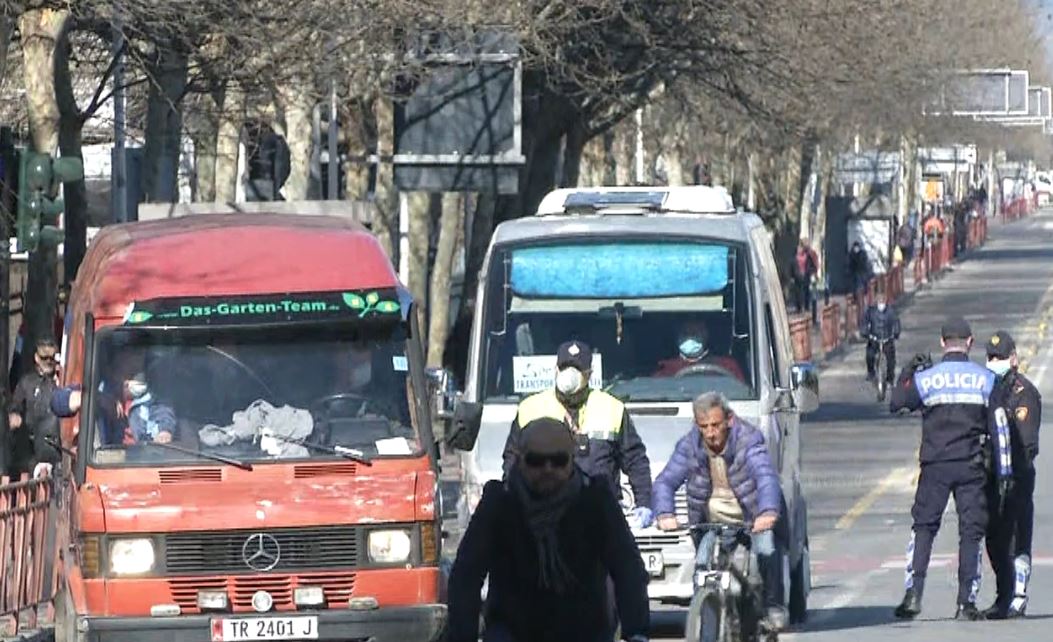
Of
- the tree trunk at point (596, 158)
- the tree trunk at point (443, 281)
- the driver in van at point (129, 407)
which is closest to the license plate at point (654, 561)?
the driver in van at point (129, 407)

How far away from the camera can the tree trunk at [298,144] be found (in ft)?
97.3

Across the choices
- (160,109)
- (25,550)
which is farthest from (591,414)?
(160,109)

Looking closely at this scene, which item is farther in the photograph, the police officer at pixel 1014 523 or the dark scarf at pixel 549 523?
the police officer at pixel 1014 523

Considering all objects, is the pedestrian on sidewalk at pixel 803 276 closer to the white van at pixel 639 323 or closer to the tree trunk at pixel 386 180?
the tree trunk at pixel 386 180

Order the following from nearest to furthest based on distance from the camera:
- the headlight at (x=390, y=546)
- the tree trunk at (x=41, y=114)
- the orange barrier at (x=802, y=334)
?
the headlight at (x=390, y=546) → the tree trunk at (x=41, y=114) → the orange barrier at (x=802, y=334)

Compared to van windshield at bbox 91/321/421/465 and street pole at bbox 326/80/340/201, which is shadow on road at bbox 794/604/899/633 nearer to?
Answer: van windshield at bbox 91/321/421/465

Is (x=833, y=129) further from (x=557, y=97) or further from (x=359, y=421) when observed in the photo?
(x=359, y=421)

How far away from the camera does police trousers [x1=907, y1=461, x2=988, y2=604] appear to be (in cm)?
1617

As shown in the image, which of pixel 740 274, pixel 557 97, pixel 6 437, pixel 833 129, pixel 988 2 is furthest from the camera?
pixel 988 2

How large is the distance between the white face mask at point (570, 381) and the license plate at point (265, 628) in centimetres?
191

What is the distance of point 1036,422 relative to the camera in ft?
56.0

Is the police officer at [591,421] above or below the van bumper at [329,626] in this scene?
above

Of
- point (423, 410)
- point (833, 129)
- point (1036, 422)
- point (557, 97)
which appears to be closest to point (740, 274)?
point (1036, 422)

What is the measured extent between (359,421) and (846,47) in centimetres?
2505
